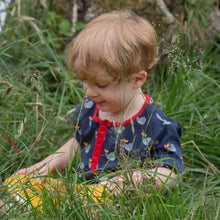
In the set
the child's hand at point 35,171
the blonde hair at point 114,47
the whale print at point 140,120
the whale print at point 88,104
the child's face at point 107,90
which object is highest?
the blonde hair at point 114,47

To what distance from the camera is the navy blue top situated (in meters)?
1.71

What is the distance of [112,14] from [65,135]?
896 mm

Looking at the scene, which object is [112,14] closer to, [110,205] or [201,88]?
[110,205]

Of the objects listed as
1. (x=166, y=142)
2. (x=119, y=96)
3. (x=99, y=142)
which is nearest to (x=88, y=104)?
(x=99, y=142)

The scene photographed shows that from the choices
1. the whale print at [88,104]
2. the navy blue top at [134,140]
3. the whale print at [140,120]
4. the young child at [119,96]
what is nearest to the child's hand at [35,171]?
the young child at [119,96]

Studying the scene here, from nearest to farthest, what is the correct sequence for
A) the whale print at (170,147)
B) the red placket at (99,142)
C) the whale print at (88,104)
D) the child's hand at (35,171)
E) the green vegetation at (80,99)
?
the green vegetation at (80,99) → the child's hand at (35,171) → the whale print at (170,147) → the red placket at (99,142) → the whale print at (88,104)

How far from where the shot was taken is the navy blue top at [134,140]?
1.71 m

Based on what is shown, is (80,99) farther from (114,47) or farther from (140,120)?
(114,47)

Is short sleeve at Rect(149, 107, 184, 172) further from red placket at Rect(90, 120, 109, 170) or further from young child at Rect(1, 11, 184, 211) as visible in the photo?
red placket at Rect(90, 120, 109, 170)

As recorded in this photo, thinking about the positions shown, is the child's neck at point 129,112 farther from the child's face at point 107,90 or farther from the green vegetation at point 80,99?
the green vegetation at point 80,99

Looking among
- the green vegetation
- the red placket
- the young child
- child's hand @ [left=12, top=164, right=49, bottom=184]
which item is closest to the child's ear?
the young child

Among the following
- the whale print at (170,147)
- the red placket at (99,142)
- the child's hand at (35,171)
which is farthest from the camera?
the red placket at (99,142)

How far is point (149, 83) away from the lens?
113 inches

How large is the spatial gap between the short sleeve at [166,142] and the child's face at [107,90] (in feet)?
0.61
